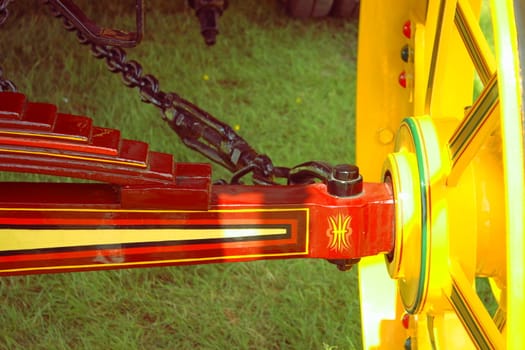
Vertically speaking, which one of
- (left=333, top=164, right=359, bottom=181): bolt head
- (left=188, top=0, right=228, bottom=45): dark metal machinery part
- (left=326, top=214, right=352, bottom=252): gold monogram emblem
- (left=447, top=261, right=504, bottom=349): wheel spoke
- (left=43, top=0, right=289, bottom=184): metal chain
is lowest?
(left=447, top=261, right=504, bottom=349): wheel spoke

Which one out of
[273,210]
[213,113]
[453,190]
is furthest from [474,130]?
[213,113]

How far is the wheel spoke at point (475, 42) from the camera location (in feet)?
4.53

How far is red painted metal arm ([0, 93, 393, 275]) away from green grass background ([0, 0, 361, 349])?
1.57 feet

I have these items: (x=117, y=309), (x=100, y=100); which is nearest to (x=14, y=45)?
(x=100, y=100)

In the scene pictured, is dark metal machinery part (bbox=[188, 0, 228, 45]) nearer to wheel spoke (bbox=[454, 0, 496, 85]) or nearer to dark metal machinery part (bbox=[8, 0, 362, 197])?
dark metal machinery part (bbox=[8, 0, 362, 197])

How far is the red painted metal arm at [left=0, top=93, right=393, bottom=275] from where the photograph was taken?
4.27ft

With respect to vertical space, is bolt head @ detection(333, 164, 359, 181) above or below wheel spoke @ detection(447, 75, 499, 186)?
below

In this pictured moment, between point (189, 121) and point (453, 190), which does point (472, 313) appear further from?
point (189, 121)

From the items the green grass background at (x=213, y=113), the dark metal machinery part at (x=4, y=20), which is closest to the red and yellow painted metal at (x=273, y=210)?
the dark metal machinery part at (x=4, y=20)

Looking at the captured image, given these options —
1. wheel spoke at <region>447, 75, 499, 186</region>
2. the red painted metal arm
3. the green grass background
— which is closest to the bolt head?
the red painted metal arm

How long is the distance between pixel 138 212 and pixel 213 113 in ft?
3.97

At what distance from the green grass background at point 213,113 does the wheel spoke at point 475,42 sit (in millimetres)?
667

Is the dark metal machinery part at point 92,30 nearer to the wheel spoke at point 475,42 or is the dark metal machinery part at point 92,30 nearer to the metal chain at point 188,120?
the metal chain at point 188,120

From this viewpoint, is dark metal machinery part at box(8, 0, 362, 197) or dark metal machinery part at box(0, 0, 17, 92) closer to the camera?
dark metal machinery part at box(0, 0, 17, 92)
